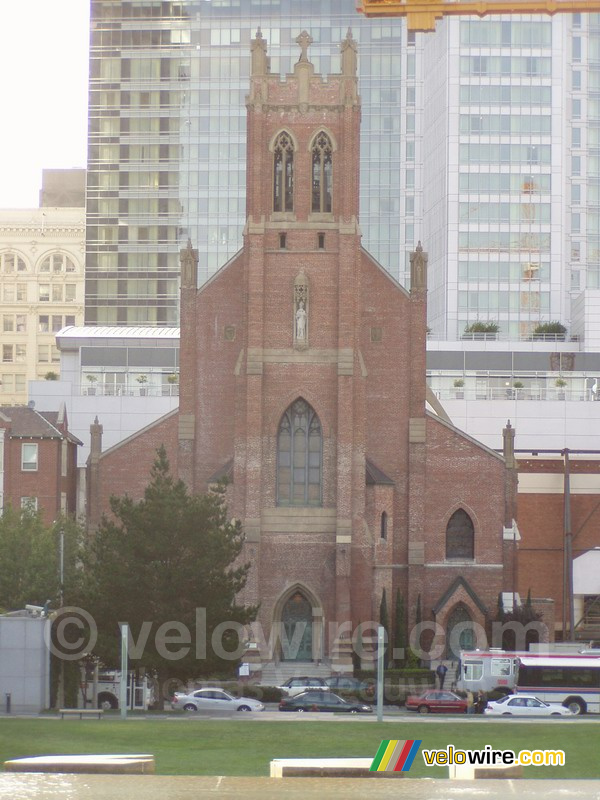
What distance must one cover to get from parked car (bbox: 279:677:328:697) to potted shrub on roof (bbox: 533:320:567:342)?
67.6 meters

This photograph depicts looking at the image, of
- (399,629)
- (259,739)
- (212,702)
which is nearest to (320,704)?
(212,702)

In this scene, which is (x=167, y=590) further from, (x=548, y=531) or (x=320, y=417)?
(x=548, y=531)

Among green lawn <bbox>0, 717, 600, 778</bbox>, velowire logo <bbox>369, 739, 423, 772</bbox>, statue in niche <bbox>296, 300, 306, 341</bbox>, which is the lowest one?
green lawn <bbox>0, 717, 600, 778</bbox>

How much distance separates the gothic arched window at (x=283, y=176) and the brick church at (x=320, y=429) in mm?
62

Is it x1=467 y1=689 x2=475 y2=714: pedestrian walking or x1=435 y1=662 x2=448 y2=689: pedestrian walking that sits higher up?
x1=435 y1=662 x2=448 y2=689: pedestrian walking

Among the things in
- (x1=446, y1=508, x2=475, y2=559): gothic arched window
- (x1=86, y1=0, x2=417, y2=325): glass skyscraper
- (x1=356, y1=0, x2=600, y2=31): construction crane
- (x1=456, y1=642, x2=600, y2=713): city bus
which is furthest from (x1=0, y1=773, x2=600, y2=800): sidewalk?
(x1=86, y1=0, x2=417, y2=325): glass skyscraper

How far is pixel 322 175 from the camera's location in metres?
72.2

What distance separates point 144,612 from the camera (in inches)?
2096

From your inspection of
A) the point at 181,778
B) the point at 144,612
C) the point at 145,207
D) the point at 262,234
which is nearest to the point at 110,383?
the point at 145,207

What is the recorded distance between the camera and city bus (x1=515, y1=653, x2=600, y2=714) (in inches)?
2351

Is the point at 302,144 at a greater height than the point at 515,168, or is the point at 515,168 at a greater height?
the point at 515,168

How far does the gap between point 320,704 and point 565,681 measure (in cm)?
1021

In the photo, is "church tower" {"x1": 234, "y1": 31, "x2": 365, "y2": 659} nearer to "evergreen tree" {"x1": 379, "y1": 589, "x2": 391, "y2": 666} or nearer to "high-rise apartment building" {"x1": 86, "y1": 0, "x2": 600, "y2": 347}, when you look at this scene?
"evergreen tree" {"x1": 379, "y1": 589, "x2": 391, "y2": 666}

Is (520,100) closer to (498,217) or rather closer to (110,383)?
(498,217)
